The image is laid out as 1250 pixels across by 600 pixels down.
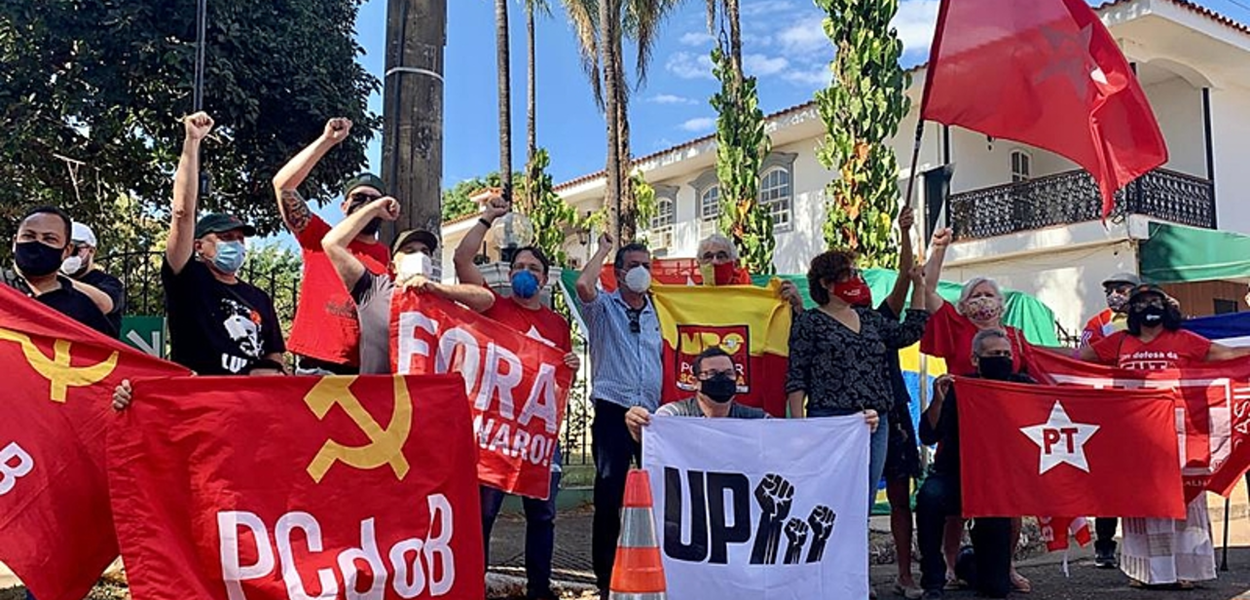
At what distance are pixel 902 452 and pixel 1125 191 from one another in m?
11.7

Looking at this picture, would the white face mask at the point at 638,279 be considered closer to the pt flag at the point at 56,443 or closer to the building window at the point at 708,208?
the pt flag at the point at 56,443

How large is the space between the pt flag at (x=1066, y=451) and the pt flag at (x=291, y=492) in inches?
119

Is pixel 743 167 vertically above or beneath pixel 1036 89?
above

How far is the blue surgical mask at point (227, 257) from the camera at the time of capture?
14.6 ft

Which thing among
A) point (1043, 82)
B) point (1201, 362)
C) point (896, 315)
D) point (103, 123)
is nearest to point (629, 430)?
point (896, 315)

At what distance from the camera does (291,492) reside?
3.86m

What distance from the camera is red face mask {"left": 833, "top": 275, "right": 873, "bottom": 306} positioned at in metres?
5.55

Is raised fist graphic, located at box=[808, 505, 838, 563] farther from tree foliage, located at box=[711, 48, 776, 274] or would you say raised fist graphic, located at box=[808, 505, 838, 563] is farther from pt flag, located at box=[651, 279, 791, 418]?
tree foliage, located at box=[711, 48, 776, 274]

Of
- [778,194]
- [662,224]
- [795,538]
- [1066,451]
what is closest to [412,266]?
[795,538]

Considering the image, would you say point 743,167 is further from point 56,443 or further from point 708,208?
point 56,443

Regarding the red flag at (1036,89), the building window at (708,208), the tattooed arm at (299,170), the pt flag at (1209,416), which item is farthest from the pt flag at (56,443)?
the building window at (708,208)

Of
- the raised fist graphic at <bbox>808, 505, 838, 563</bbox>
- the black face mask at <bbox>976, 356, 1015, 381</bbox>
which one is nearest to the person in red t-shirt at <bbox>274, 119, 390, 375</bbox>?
the raised fist graphic at <bbox>808, 505, 838, 563</bbox>

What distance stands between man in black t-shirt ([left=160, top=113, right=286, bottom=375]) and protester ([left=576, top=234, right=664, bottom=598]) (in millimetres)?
1604

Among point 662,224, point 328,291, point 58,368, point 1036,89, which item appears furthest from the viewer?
point 662,224
